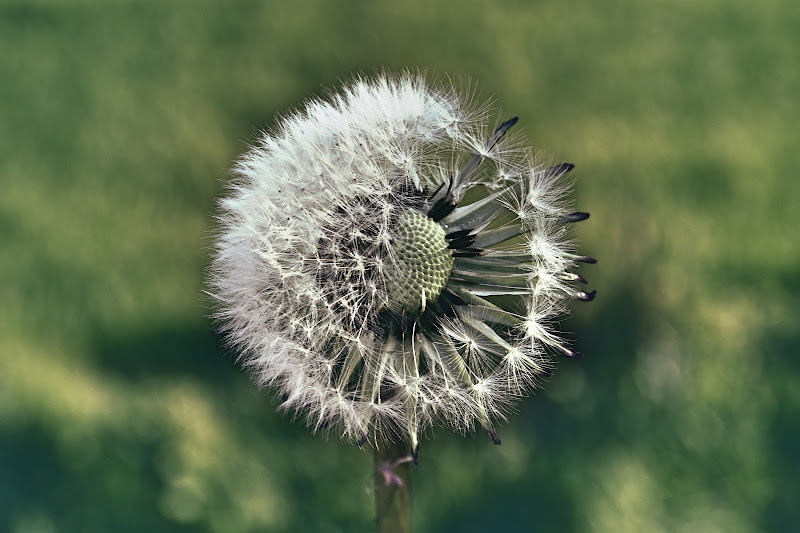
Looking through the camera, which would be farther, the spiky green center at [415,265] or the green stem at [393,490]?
the green stem at [393,490]

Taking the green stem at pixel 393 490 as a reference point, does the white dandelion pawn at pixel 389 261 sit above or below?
above

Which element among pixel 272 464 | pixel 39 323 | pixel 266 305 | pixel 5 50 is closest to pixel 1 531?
pixel 39 323

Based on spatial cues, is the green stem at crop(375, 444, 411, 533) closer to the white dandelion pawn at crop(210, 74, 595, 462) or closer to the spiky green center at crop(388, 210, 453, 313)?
the white dandelion pawn at crop(210, 74, 595, 462)

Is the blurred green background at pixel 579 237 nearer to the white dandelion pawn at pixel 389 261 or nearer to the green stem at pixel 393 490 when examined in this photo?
the green stem at pixel 393 490

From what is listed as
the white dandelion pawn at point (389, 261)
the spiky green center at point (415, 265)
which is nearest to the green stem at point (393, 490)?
the white dandelion pawn at point (389, 261)

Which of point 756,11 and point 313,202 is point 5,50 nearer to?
point 313,202

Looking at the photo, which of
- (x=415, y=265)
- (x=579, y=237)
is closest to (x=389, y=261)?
(x=415, y=265)
